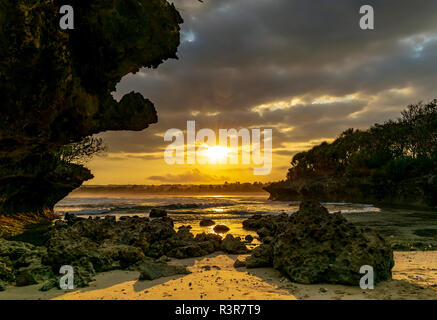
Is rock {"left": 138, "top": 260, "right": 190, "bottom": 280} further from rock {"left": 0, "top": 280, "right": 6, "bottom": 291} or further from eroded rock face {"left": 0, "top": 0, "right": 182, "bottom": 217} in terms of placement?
eroded rock face {"left": 0, "top": 0, "right": 182, "bottom": 217}

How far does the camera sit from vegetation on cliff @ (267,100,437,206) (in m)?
38.8

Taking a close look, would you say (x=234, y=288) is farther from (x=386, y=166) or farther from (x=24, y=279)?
(x=386, y=166)

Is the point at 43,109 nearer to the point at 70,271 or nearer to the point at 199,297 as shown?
the point at 70,271

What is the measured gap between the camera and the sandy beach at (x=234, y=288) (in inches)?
189

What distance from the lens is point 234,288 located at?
533cm

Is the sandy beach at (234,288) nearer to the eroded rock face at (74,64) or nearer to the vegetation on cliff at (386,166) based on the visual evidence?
the eroded rock face at (74,64)

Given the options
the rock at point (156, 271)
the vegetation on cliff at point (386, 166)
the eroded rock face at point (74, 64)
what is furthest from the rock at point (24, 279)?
the vegetation on cliff at point (386, 166)

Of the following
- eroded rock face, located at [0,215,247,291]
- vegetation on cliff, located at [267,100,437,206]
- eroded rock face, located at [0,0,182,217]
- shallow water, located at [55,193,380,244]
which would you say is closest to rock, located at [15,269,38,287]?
eroded rock face, located at [0,215,247,291]

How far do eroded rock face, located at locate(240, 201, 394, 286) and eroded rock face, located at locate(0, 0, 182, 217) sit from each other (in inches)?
286

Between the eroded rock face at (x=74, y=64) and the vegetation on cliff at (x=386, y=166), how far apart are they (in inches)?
1398

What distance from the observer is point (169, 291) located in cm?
525

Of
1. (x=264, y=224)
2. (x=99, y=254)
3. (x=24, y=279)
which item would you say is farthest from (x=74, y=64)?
(x=264, y=224)

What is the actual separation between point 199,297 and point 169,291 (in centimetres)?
70

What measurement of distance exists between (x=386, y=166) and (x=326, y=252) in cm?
4551
